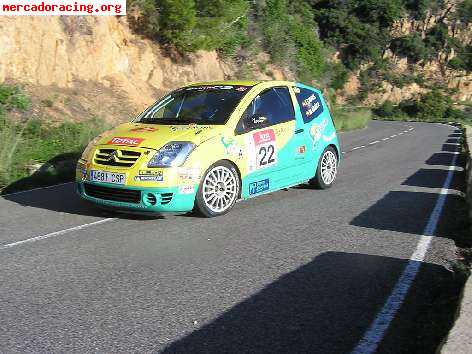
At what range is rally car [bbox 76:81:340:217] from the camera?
6953 millimetres

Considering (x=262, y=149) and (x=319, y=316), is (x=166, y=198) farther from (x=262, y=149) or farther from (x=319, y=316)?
(x=319, y=316)

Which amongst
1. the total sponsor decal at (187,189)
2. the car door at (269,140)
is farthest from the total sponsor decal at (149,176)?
the car door at (269,140)

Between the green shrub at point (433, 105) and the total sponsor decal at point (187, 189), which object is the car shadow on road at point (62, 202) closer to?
the total sponsor decal at point (187, 189)

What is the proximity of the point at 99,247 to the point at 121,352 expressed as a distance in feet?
8.07

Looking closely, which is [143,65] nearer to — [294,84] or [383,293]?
[294,84]

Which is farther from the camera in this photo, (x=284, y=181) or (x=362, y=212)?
(x=284, y=181)

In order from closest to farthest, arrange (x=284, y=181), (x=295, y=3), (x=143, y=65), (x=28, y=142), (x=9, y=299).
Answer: (x=9, y=299) → (x=284, y=181) → (x=28, y=142) → (x=143, y=65) → (x=295, y=3)

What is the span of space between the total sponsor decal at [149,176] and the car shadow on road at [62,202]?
1.50ft

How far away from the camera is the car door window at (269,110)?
315 inches

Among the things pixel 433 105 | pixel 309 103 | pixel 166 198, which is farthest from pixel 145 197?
pixel 433 105

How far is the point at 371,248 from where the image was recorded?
20.2 ft

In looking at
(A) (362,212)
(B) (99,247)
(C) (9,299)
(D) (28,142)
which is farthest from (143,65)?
(C) (9,299)

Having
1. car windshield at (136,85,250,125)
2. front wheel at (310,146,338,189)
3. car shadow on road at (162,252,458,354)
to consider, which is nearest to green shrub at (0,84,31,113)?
car windshield at (136,85,250,125)

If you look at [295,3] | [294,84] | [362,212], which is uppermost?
[295,3]
